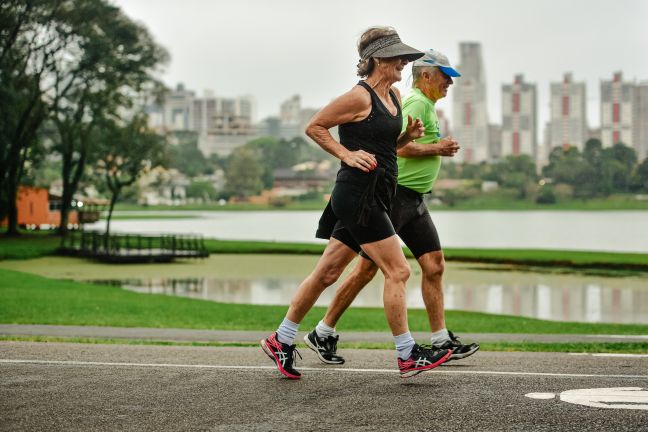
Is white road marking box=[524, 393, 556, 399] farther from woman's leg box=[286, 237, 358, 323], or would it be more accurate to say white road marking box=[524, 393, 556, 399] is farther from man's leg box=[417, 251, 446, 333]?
man's leg box=[417, 251, 446, 333]

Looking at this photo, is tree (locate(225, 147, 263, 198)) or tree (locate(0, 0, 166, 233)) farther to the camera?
tree (locate(225, 147, 263, 198))

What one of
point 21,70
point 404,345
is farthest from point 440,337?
point 21,70

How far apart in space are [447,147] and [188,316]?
33.5ft

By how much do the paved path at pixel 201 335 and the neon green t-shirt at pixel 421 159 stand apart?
4.17 metres

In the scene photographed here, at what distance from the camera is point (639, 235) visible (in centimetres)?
9006

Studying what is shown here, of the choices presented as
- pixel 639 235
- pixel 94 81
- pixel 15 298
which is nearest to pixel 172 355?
pixel 15 298

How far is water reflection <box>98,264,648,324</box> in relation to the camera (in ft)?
74.3

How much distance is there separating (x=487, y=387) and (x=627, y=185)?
176 m

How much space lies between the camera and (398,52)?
21.5 ft

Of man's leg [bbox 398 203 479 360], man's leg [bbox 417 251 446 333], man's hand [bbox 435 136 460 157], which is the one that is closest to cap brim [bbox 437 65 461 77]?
man's hand [bbox 435 136 460 157]

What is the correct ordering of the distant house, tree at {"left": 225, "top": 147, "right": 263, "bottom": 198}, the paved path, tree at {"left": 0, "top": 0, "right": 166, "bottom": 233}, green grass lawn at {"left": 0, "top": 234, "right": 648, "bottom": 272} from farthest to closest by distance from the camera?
tree at {"left": 225, "top": 147, "right": 263, "bottom": 198}, the distant house, tree at {"left": 0, "top": 0, "right": 166, "bottom": 233}, green grass lawn at {"left": 0, "top": 234, "right": 648, "bottom": 272}, the paved path

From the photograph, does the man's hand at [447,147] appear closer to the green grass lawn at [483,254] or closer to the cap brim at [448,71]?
the cap brim at [448,71]

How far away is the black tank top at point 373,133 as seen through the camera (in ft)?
21.4

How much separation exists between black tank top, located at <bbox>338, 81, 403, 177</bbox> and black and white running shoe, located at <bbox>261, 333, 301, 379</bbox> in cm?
121
